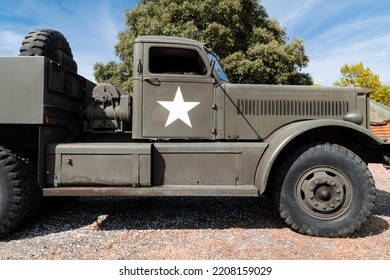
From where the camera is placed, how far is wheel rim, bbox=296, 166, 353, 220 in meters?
3.34

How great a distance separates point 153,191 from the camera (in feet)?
10.9

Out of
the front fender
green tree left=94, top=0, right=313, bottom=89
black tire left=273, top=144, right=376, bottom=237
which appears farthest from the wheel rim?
green tree left=94, top=0, right=313, bottom=89

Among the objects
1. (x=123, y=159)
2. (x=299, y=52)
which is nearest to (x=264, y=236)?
(x=123, y=159)

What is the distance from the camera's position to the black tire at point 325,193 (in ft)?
10.9

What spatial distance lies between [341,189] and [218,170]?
4.69 feet

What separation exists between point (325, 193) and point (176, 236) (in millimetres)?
1789

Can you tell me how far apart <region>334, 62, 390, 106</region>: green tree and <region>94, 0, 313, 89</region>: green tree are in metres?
18.9

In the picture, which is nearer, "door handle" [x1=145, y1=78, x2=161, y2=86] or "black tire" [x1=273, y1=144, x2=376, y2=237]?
"black tire" [x1=273, y1=144, x2=376, y2=237]

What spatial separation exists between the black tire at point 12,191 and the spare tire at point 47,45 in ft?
4.57

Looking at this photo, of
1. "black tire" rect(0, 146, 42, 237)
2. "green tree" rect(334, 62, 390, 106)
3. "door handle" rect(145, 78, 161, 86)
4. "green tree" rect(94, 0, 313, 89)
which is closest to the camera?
"black tire" rect(0, 146, 42, 237)

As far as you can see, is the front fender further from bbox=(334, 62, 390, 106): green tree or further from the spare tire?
bbox=(334, 62, 390, 106): green tree

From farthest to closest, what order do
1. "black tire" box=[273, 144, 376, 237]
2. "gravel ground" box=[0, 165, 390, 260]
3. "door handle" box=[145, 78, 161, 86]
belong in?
"door handle" box=[145, 78, 161, 86], "black tire" box=[273, 144, 376, 237], "gravel ground" box=[0, 165, 390, 260]

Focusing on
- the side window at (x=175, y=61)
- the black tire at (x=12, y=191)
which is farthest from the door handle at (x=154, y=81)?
the black tire at (x=12, y=191)
